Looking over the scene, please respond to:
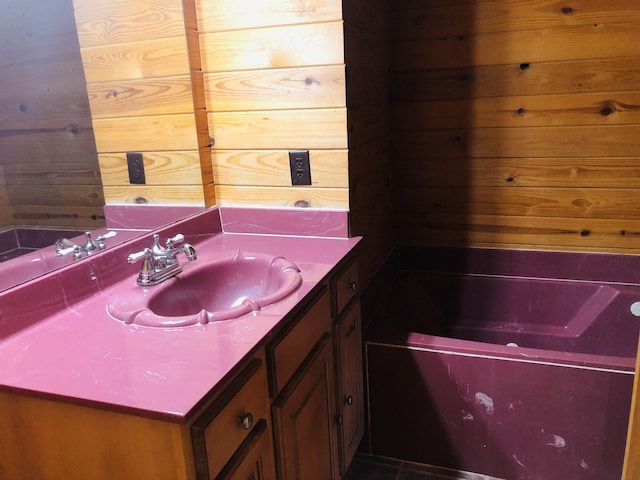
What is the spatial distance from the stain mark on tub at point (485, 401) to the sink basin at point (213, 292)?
82 centimetres

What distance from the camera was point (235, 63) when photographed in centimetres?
173

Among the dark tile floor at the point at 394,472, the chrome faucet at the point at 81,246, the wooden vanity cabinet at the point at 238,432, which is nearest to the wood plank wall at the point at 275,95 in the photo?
the chrome faucet at the point at 81,246

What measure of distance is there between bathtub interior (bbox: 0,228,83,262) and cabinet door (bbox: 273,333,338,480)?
680 millimetres

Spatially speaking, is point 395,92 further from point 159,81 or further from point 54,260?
point 54,260

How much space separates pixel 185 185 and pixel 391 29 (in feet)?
3.97

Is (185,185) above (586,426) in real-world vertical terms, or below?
above

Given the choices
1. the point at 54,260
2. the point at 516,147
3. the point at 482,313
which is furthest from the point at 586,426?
the point at 54,260

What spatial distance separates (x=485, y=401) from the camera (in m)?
1.79

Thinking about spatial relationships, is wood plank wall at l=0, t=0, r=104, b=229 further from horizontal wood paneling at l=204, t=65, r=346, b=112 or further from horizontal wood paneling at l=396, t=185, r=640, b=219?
horizontal wood paneling at l=396, t=185, r=640, b=219

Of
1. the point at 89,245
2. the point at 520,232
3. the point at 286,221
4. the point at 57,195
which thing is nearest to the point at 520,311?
the point at 520,232

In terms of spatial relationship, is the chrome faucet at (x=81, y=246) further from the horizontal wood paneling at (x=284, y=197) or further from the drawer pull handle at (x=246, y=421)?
the drawer pull handle at (x=246, y=421)

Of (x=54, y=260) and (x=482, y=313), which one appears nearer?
(x=54, y=260)

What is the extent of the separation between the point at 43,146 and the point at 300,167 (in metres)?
0.78

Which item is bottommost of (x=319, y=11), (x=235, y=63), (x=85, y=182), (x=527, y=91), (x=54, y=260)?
(x=54, y=260)
